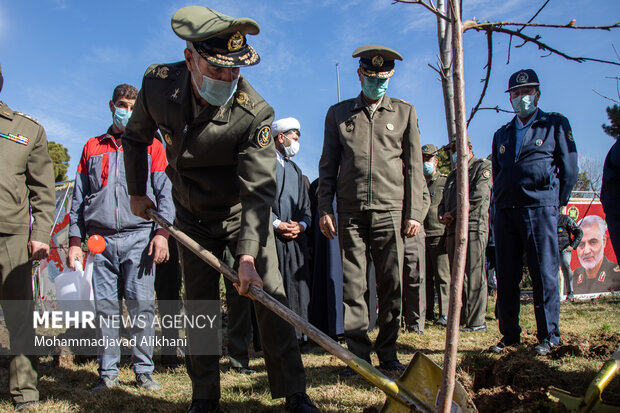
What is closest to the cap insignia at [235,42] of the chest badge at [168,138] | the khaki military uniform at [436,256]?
the chest badge at [168,138]

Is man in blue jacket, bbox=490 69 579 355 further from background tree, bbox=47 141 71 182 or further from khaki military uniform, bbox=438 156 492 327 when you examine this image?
background tree, bbox=47 141 71 182

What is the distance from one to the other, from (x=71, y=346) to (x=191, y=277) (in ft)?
9.99

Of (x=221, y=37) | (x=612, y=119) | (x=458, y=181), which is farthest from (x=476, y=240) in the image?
(x=612, y=119)

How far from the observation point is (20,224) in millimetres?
3660

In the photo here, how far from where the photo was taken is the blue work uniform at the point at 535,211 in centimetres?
427

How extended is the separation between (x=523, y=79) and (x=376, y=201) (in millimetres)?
1863

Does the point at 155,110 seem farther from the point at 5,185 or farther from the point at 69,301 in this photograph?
the point at 69,301

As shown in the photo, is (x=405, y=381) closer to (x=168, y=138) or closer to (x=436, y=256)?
(x=168, y=138)

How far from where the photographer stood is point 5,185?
358cm

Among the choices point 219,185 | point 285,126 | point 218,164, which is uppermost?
point 285,126

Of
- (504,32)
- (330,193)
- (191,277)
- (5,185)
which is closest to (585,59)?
(504,32)

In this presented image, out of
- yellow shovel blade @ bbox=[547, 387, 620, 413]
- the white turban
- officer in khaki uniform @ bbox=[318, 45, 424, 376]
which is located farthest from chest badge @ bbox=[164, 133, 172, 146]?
the white turban

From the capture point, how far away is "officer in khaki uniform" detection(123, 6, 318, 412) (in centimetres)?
274

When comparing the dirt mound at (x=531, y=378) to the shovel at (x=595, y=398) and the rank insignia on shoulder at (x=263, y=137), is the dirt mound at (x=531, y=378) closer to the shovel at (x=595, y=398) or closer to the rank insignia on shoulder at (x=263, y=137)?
the shovel at (x=595, y=398)
